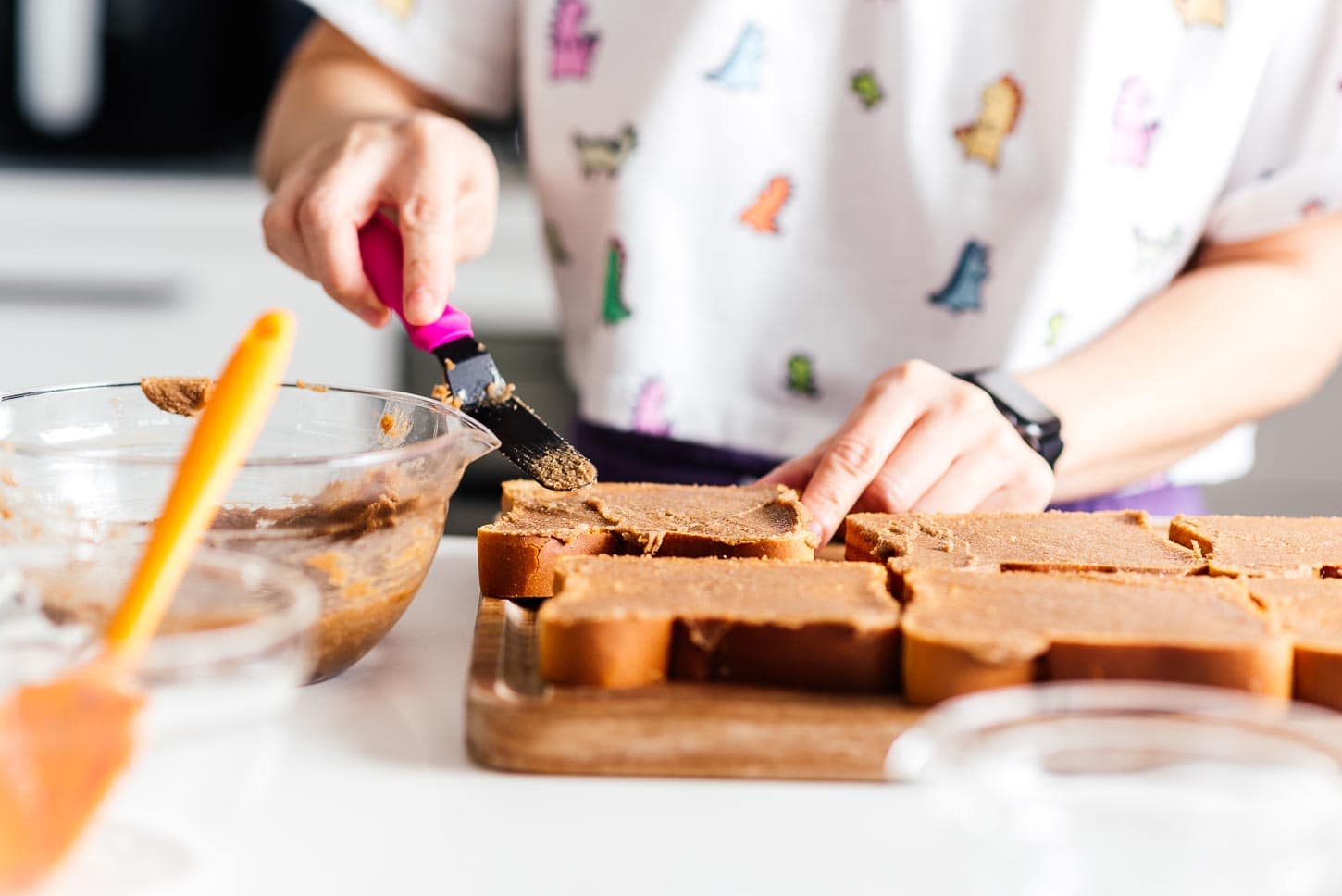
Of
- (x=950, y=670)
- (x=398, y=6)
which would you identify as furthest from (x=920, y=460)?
(x=398, y=6)

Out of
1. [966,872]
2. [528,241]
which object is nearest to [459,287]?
[528,241]

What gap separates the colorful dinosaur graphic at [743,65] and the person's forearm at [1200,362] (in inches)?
15.5

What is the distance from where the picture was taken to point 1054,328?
4.17 feet

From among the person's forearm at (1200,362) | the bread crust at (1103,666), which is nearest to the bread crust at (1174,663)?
the bread crust at (1103,666)

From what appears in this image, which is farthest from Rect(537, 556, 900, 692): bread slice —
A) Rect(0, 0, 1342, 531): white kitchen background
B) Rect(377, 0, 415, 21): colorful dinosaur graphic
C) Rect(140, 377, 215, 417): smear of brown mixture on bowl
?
Rect(0, 0, 1342, 531): white kitchen background

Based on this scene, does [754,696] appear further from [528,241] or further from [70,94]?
[70,94]

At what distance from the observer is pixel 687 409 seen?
1345 mm

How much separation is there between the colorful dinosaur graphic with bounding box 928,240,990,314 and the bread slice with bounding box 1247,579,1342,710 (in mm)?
535

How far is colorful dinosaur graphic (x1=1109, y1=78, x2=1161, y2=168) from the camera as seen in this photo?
1.23 meters

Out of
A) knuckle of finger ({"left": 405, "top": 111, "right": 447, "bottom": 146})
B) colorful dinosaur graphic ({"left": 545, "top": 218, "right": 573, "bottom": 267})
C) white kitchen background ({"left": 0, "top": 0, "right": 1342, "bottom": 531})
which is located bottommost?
white kitchen background ({"left": 0, "top": 0, "right": 1342, "bottom": 531})

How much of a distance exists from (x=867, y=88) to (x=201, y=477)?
2.89 feet

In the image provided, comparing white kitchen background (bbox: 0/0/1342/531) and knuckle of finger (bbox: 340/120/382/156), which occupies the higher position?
knuckle of finger (bbox: 340/120/382/156)

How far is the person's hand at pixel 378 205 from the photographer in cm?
96

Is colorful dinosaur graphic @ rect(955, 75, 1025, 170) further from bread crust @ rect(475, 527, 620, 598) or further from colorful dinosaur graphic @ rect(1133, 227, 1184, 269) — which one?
bread crust @ rect(475, 527, 620, 598)
